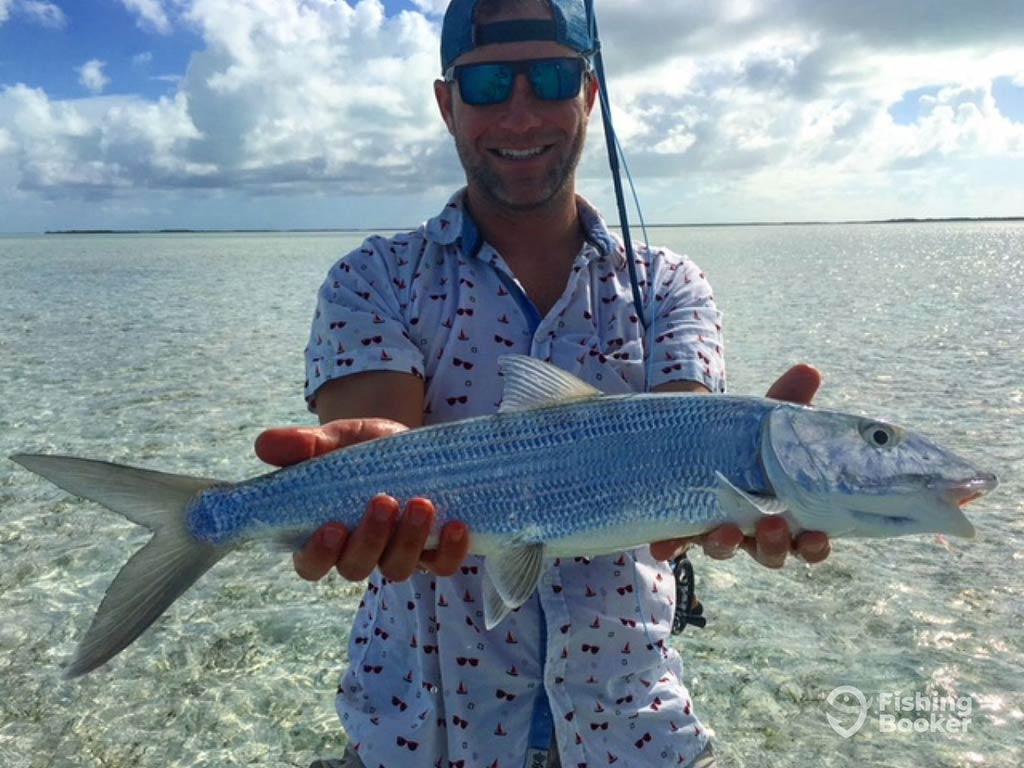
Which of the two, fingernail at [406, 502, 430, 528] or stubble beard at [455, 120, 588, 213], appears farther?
stubble beard at [455, 120, 588, 213]

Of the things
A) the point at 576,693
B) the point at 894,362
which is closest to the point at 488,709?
the point at 576,693

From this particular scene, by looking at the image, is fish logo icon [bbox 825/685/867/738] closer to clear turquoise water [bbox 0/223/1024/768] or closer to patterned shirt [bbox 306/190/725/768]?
clear turquoise water [bbox 0/223/1024/768]

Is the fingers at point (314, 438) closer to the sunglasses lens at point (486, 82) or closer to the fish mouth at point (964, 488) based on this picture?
the sunglasses lens at point (486, 82)

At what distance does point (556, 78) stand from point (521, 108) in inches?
8.0

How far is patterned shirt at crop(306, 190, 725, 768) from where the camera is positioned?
10.4 ft

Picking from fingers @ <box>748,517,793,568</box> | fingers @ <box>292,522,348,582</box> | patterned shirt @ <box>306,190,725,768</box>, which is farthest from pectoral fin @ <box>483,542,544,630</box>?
fingers @ <box>748,517,793,568</box>

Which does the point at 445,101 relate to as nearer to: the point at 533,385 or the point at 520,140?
the point at 520,140

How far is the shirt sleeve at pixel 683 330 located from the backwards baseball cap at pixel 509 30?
1037 mm

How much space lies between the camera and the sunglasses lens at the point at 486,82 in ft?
11.8

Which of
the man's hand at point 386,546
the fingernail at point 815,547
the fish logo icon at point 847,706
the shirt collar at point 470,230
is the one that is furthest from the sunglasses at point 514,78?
the fish logo icon at point 847,706

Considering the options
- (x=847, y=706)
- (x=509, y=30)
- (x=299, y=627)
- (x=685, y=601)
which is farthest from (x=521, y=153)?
(x=299, y=627)

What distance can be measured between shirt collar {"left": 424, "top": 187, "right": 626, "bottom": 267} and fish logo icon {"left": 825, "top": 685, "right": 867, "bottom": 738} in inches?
136

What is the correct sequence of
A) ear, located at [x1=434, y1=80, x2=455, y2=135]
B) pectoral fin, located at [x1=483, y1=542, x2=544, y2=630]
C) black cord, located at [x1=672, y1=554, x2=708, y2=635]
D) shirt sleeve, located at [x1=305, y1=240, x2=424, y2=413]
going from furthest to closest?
black cord, located at [x1=672, y1=554, x2=708, y2=635], ear, located at [x1=434, y1=80, x2=455, y2=135], shirt sleeve, located at [x1=305, y1=240, x2=424, y2=413], pectoral fin, located at [x1=483, y1=542, x2=544, y2=630]

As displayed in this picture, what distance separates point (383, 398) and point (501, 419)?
0.50 m
